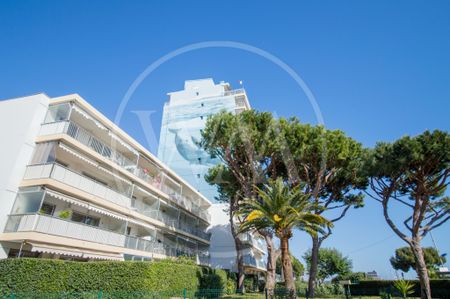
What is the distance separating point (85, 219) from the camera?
66.6 feet

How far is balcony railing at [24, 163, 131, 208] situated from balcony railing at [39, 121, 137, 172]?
251 cm

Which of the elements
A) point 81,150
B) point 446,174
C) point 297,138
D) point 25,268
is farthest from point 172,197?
point 446,174

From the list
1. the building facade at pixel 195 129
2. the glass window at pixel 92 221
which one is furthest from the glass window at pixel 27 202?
the building facade at pixel 195 129

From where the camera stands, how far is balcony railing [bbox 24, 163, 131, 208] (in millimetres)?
16500

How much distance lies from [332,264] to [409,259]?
739 inches

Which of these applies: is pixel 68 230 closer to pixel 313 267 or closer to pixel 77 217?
pixel 77 217

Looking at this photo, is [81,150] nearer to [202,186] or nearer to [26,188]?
[26,188]

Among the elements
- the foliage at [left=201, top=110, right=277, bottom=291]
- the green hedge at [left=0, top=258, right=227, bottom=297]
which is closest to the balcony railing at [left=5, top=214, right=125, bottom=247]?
the green hedge at [left=0, top=258, right=227, bottom=297]

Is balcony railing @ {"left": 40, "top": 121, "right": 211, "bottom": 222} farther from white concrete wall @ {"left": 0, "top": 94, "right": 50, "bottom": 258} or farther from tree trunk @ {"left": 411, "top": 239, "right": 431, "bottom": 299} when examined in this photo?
tree trunk @ {"left": 411, "top": 239, "right": 431, "bottom": 299}

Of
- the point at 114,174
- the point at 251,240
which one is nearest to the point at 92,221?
the point at 114,174

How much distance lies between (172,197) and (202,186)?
61.2ft

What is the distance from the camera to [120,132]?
23641 mm

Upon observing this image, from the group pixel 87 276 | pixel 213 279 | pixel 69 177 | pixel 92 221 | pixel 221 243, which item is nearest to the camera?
pixel 87 276

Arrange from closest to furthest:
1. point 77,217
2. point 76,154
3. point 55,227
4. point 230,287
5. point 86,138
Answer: point 55,227
point 76,154
point 77,217
point 86,138
point 230,287
